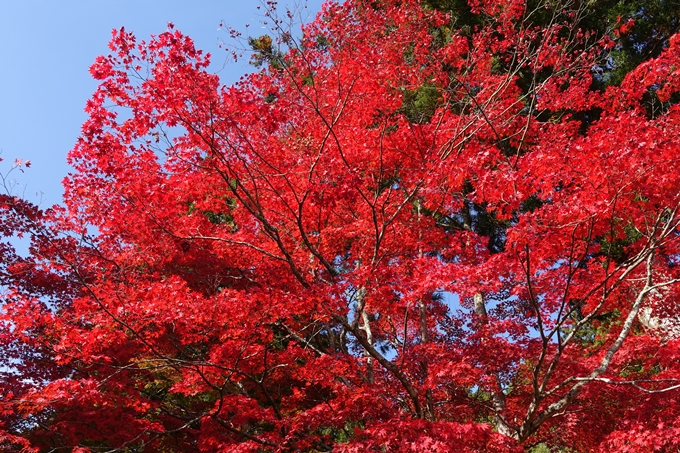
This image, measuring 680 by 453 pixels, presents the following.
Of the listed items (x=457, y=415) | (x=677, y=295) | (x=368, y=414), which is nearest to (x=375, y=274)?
(x=368, y=414)

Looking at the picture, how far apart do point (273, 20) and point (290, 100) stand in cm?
219

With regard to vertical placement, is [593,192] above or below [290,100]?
below

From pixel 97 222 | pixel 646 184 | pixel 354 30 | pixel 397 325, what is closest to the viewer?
pixel 646 184

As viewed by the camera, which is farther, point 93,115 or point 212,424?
point 212,424

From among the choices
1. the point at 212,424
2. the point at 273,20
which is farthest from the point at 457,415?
the point at 273,20

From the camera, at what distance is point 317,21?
27.9 ft

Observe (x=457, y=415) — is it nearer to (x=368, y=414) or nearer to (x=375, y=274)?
(x=368, y=414)

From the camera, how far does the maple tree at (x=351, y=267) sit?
265 inches

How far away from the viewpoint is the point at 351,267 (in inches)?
487

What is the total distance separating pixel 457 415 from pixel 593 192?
475cm

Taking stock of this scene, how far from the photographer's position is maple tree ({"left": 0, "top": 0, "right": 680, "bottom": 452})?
265 inches

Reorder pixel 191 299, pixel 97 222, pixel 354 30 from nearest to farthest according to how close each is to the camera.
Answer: pixel 191 299 → pixel 354 30 → pixel 97 222

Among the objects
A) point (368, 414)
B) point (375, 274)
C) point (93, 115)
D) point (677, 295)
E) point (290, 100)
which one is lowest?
point (368, 414)

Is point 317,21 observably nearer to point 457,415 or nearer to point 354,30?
point 354,30
